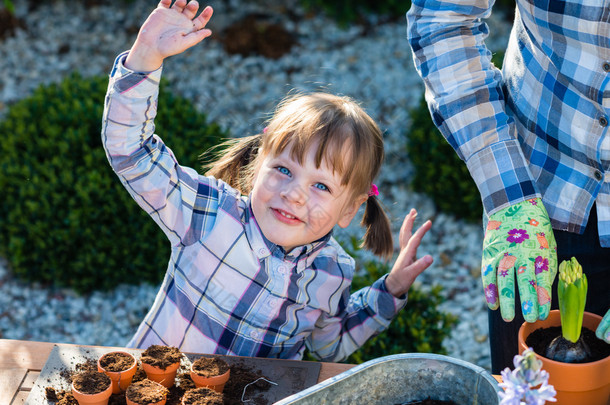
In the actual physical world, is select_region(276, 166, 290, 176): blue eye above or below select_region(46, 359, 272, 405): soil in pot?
above

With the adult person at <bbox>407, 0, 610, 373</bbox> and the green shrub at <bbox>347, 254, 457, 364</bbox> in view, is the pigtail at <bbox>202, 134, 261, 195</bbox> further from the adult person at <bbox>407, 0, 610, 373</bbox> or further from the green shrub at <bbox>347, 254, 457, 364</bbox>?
the green shrub at <bbox>347, 254, 457, 364</bbox>

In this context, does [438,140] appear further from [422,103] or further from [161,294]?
[161,294]

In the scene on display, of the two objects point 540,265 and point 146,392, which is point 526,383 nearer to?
point 540,265

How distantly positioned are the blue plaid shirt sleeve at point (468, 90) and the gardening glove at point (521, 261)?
4.4 inches

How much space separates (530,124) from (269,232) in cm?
69

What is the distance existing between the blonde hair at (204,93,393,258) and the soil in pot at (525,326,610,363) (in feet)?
2.17

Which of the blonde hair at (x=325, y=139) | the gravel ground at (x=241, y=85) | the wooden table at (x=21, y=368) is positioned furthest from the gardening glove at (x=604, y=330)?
the gravel ground at (x=241, y=85)

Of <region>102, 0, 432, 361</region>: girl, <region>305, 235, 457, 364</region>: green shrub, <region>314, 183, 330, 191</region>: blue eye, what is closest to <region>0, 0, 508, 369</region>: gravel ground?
<region>305, 235, 457, 364</region>: green shrub

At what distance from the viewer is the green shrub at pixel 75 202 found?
10.7ft

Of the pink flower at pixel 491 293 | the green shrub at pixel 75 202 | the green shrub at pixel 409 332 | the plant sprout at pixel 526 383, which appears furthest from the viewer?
the green shrub at pixel 75 202

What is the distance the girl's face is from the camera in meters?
1.80

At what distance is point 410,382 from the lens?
1.37m

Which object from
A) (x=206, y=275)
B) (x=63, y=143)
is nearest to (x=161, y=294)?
(x=206, y=275)

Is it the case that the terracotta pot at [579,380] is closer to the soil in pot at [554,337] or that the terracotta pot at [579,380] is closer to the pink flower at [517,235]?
the soil in pot at [554,337]
